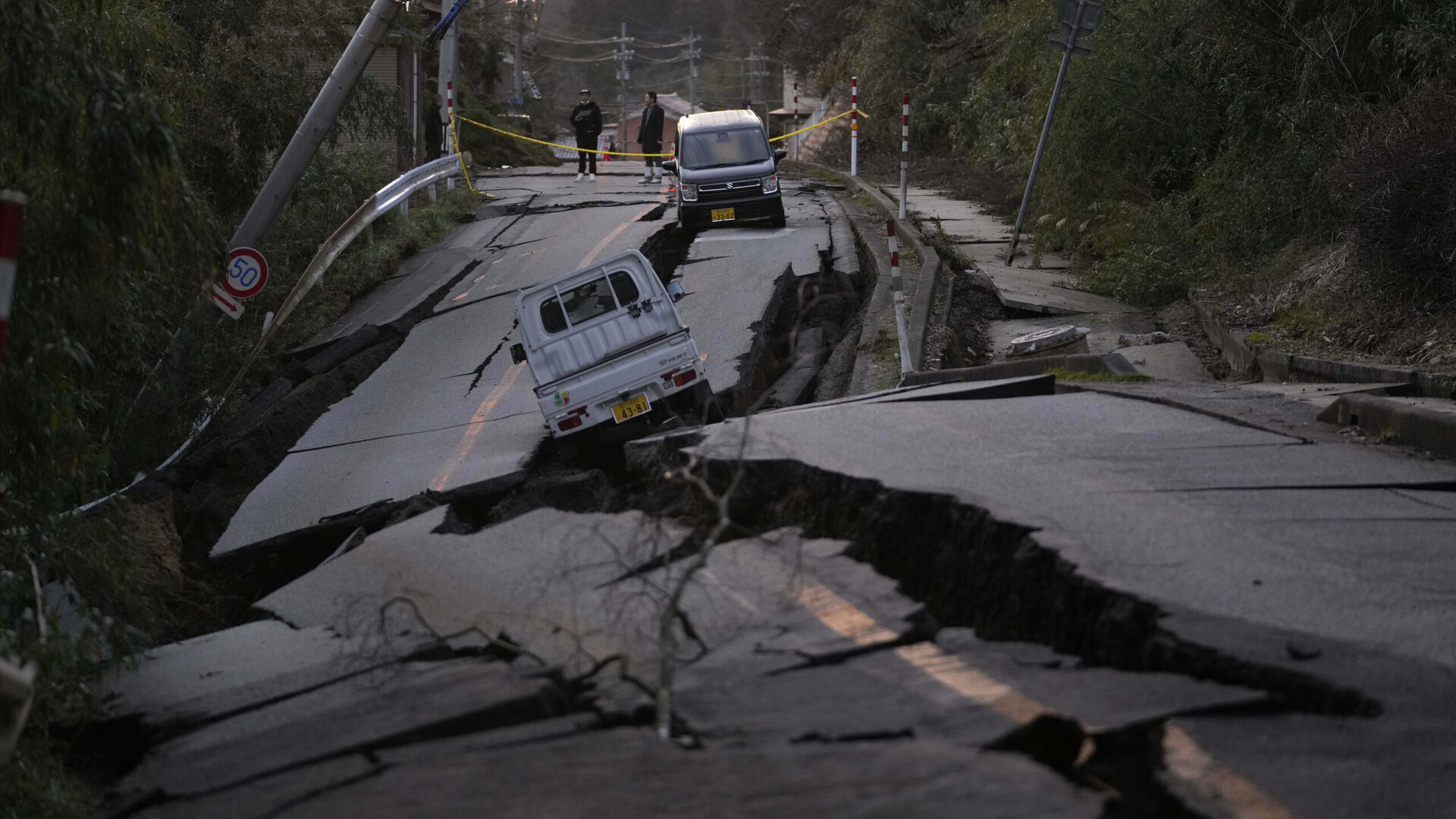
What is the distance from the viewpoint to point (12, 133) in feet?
20.6

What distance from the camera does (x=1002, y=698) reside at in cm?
421

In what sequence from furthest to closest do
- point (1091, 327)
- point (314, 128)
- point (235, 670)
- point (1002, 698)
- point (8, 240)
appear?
point (314, 128) < point (1091, 327) < point (235, 670) < point (1002, 698) < point (8, 240)

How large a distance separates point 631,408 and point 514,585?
3.95 meters

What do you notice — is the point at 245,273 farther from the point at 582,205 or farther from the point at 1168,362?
the point at 582,205

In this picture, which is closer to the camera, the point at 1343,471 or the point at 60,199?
the point at 60,199

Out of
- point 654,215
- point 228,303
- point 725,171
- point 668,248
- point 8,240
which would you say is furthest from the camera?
point 654,215

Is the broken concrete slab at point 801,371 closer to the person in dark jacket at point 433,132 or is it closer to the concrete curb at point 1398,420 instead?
the concrete curb at point 1398,420

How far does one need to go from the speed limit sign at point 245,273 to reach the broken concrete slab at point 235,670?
5.86 m

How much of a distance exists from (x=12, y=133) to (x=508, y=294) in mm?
9707

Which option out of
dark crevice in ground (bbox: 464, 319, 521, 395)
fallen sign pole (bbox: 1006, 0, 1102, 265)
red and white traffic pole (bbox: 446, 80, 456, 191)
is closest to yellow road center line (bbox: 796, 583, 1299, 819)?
dark crevice in ground (bbox: 464, 319, 521, 395)

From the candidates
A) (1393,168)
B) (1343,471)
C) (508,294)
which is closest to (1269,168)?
(1393,168)

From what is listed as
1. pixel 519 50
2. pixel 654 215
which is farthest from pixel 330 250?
pixel 519 50

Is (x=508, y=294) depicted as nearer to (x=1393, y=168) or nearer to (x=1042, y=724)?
(x=1393, y=168)

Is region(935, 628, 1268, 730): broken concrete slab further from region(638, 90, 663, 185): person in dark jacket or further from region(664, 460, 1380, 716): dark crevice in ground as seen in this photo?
region(638, 90, 663, 185): person in dark jacket
